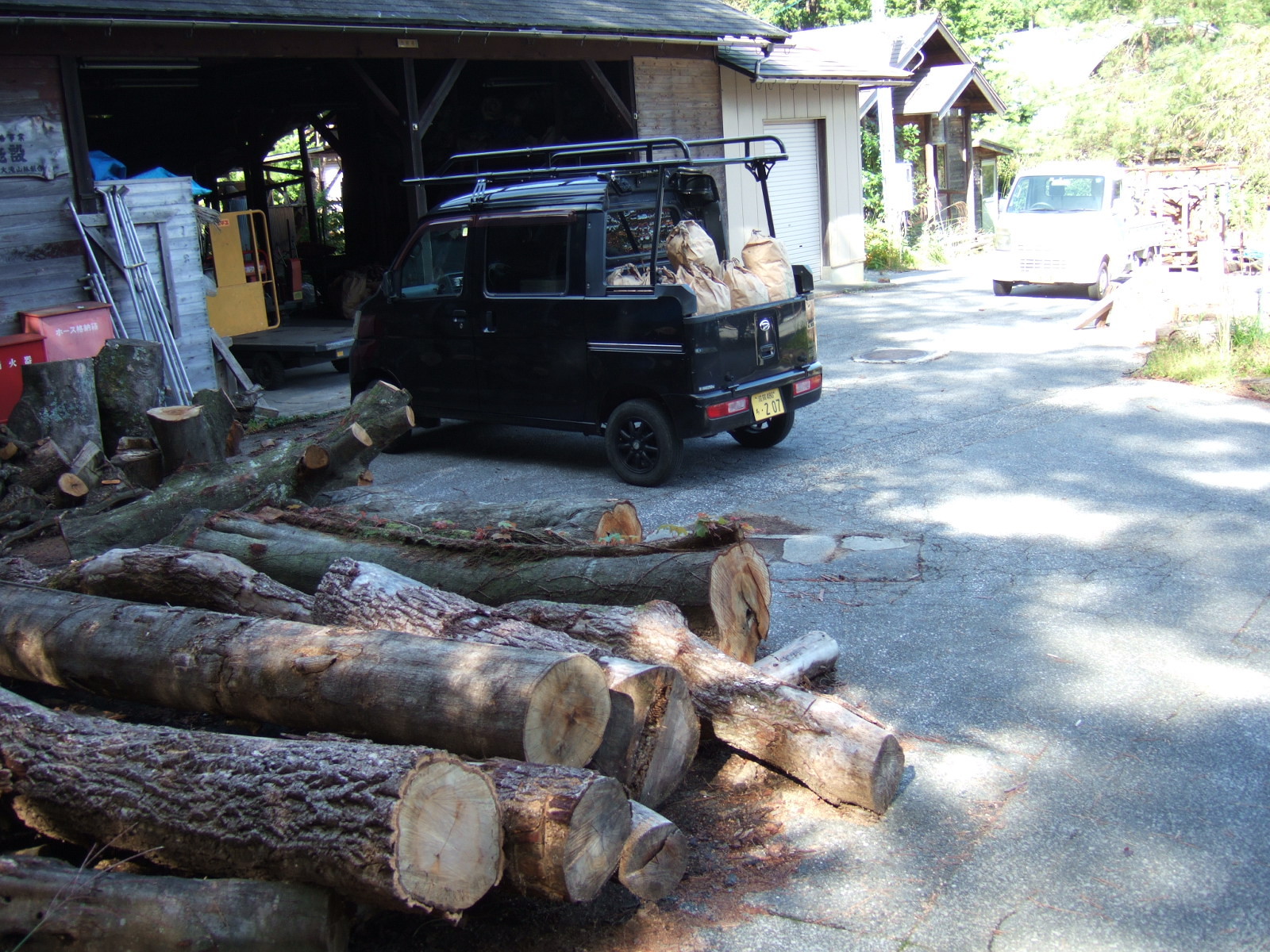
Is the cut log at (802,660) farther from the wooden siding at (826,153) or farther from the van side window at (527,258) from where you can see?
the wooden siding at (826,153)

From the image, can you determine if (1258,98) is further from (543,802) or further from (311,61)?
(543,802)

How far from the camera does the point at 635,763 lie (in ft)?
11.9

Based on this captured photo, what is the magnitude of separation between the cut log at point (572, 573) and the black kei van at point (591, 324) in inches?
116

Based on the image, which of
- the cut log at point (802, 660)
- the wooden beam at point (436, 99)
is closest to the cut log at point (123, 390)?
the wooden beam at point (436, 99)

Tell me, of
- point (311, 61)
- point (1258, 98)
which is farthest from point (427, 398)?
point (1258, 98)

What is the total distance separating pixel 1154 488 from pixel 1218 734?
11.5 ft

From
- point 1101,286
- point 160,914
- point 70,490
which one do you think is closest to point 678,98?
point 1101,286

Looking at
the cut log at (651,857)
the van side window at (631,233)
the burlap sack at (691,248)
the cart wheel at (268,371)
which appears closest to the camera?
the cut log at (651,857)

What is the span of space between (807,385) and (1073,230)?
9.76m

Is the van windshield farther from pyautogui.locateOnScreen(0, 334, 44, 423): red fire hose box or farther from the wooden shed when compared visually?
pyautogui.locateOnScreen(0, 334, 44, 423): red fire hose box

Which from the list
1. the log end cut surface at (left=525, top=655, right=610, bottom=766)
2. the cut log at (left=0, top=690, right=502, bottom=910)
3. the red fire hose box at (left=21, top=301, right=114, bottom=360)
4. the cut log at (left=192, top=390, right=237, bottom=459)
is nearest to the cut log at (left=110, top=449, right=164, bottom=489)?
the cut log at (left=192, top=390, right=237, bottom=459)

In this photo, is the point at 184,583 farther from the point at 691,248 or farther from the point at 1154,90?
the point at 1154,90

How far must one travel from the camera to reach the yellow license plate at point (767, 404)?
7.98m

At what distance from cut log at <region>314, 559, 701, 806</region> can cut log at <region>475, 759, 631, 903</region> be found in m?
0.53
